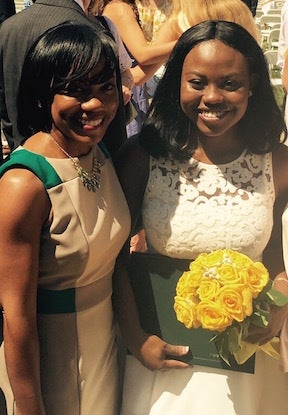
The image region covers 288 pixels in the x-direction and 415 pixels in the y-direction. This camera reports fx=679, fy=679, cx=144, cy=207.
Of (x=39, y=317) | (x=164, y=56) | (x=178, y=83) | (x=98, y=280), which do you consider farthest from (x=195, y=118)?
(x=164, y=56)

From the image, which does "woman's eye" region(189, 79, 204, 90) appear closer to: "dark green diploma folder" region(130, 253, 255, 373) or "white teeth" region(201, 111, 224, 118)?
"white teeth" region(201, 111, 224, 118)

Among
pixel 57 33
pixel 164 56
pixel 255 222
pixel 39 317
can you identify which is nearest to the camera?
pixel 57 33

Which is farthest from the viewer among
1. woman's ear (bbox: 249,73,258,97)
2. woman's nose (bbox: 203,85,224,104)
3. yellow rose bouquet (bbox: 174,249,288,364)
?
woman's ear (bbox: 249,73,258,97)

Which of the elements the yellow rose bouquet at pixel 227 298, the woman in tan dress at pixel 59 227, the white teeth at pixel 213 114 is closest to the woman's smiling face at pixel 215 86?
the white teeth at pixel 213 114

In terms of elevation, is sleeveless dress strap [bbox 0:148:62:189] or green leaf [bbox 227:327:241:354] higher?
sleeveless dress strap [bbox 0:148:62:189]

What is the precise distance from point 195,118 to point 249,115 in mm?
214

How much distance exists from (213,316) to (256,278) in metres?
0.18

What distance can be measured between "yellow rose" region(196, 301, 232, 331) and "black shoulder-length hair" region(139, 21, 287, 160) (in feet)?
1.81

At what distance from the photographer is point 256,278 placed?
6.80ft

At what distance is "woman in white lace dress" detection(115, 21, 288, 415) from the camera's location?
2225 mm

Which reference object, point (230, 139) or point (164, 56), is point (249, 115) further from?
point (164, 56)

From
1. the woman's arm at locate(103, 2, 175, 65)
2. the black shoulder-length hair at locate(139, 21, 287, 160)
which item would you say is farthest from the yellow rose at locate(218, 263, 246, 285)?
the woman's arm at locate(103, 2, 175, 65)

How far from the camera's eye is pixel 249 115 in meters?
2.37

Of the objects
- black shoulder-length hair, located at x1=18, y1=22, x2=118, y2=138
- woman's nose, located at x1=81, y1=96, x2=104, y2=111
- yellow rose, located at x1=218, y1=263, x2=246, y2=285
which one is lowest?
yellow rose, located at x1=218, y1=263, x2=246, y2=285
